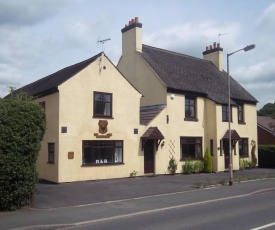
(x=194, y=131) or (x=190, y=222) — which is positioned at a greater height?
(x=194, y=131)

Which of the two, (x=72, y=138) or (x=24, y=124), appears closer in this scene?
(x=24, y=124)

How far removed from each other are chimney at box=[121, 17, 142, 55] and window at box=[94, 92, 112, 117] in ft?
21.2

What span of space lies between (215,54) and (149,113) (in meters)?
12.2

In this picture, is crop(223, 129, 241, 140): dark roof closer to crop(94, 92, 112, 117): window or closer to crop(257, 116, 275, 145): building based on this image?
crop(94, 92, 112, 117): window

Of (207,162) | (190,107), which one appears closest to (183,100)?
(190,107)

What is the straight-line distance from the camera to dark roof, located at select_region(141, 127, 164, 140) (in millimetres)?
21909

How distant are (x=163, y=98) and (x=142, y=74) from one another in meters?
2.83

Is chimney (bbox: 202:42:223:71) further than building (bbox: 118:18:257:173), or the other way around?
chimney (bbox: 202:42:223:71)

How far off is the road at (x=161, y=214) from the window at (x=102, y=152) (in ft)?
21.4

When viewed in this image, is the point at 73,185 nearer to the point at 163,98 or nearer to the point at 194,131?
the point at 163,98

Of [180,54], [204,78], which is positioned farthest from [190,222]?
[180,54]

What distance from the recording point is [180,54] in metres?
30.1

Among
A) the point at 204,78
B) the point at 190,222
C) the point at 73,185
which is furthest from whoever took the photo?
the point at 204,78

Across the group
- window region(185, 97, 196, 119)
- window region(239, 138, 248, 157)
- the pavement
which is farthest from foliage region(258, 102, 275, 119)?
the pavement
